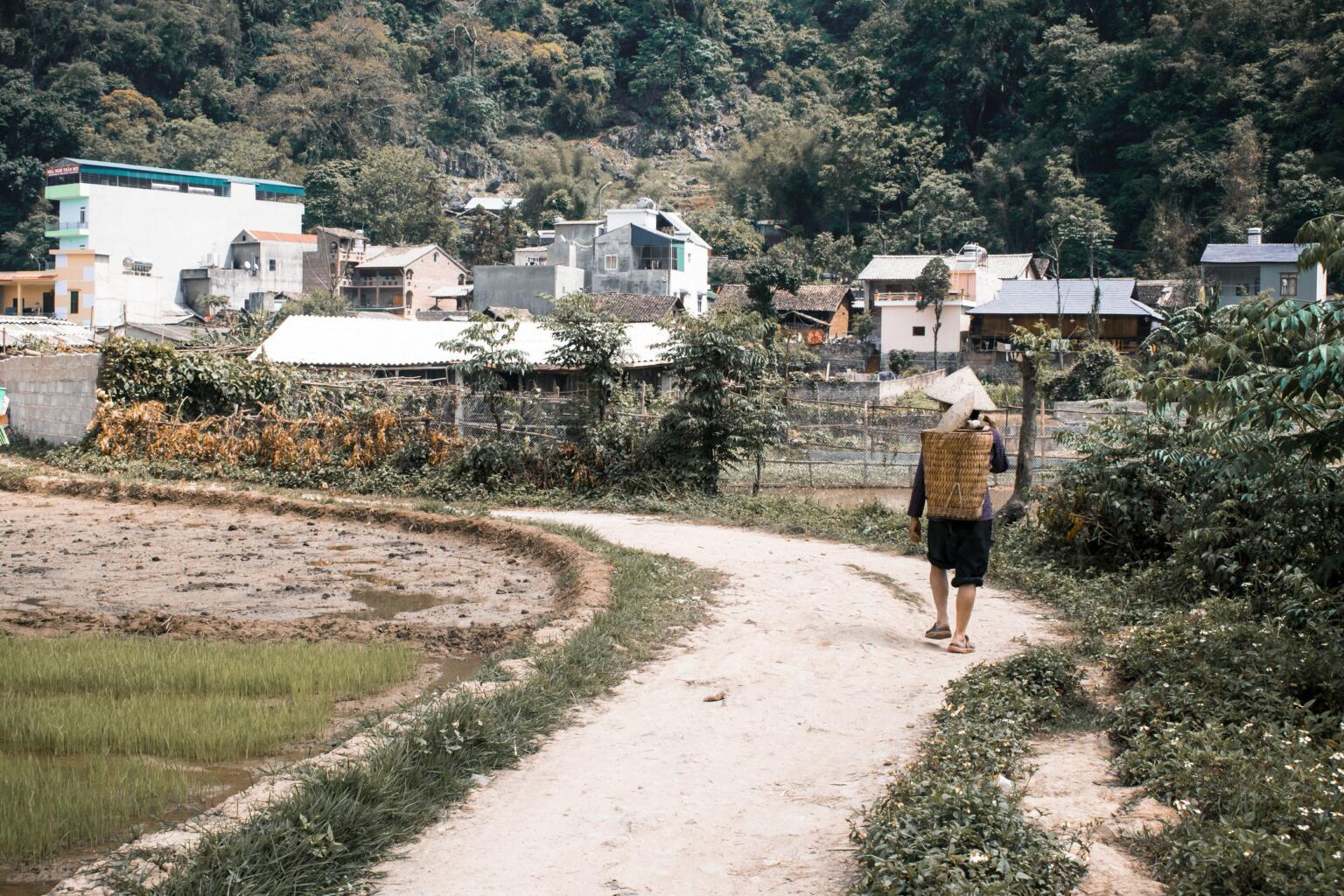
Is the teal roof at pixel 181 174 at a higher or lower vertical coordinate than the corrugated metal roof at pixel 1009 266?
higher

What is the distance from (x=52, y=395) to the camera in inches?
831

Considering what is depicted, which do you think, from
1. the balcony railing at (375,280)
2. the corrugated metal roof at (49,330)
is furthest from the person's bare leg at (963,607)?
the balcony railing at (375,280)

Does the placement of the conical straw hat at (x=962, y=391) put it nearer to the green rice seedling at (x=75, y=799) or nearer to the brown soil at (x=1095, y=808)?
the brown soil at (x=1095, y=808)

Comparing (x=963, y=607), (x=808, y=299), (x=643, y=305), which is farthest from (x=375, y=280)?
(x=963, y=607)

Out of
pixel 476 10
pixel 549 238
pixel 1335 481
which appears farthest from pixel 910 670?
pixel 476 10

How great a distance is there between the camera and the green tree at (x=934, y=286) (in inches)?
2146

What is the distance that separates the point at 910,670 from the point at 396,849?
374cm

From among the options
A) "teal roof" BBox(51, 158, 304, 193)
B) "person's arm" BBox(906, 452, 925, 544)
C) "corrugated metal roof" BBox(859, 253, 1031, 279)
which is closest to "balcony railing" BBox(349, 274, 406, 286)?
"teal roof" BBox(51, 158, 304, 193)

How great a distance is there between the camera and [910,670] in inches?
290

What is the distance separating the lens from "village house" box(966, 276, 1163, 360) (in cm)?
5034

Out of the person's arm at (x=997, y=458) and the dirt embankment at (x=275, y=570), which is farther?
the dirt embankment at (x=275, y=570)

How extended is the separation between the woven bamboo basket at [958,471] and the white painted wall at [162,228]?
7240cm

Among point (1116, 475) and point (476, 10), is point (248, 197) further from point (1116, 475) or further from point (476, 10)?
point (1116, 475)

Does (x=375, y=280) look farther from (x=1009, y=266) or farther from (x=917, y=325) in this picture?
(x=1009, y=266)
